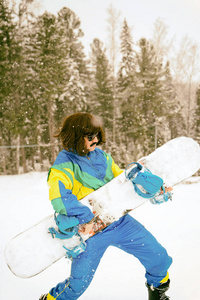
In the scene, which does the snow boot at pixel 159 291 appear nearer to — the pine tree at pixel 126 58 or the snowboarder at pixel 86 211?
the snowboarder at pixel 86 211

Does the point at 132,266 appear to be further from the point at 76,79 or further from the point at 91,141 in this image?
the point at 76,79

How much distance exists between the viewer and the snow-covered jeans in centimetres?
152

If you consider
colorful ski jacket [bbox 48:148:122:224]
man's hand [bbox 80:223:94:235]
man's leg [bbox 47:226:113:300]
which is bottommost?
man's leg [bbox 47:226:113:300]

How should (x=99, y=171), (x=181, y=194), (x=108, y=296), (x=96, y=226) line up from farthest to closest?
(x=181, y=194) → (x=108, y=296) → (x=99, y=171) → (x=96, y=226)

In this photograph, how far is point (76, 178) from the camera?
1540 mm

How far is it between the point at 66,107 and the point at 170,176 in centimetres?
1396

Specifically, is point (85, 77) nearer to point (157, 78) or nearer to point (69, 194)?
point (157, 78)

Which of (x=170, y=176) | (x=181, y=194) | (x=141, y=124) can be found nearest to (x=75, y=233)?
(x=170, y=176)

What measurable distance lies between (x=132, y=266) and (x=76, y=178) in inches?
62.3

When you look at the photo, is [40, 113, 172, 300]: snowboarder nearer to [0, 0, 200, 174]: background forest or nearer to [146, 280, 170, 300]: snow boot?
[146, 280, 170, 300]: snow boot

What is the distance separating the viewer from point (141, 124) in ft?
48.6

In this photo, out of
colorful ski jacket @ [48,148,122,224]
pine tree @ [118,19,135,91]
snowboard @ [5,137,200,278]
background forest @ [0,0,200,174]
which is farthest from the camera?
pine tree @ [118,19,135,91]

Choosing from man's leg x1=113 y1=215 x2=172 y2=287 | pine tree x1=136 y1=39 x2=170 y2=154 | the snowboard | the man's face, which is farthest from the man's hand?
pine tree x1=136 y1=39 x2=170 y2=154

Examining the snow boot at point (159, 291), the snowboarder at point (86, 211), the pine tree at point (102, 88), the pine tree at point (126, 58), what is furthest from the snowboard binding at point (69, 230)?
the pine tree at point (126, 58)
